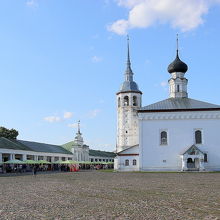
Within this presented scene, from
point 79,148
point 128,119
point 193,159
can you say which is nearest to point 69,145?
point 79,148

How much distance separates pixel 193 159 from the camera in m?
40.8

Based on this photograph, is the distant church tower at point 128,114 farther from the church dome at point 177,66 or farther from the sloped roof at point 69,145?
the sloped roof at point 69,145

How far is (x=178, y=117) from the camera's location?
4266 cm

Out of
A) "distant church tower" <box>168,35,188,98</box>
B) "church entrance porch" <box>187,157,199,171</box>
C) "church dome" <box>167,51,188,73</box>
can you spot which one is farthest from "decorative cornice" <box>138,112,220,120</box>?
"church dome" <box>167,51,188,73</box>

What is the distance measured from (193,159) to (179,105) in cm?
726

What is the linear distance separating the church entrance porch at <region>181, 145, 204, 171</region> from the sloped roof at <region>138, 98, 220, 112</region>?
5144 millimetres

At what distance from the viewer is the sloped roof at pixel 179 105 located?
42906 mm

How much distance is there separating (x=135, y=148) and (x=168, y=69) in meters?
12.7

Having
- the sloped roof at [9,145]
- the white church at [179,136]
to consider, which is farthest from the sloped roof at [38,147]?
the white church at [179,136]

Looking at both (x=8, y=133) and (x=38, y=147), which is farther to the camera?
(x=8, y=133)

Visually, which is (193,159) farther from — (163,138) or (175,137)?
(163,138)

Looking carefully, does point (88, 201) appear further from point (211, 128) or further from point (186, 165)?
point (211, 128)

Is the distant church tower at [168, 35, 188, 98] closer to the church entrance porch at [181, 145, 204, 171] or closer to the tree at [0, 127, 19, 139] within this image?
the church entrance porch at [181, 145, 204, 171]

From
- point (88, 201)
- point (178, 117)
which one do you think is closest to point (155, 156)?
point (178, 117)
